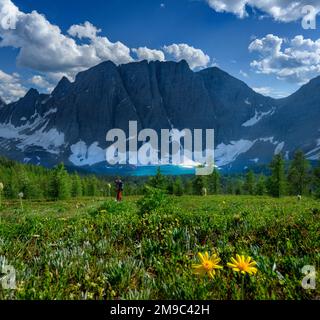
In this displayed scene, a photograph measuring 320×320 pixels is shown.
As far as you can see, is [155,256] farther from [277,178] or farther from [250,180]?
[250,180]

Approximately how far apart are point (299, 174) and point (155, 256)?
271 feet

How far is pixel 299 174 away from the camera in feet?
268

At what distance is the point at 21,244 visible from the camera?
548cm

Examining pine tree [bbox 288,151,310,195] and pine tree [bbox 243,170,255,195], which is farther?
pine tree [bbox 243,170,255,195]

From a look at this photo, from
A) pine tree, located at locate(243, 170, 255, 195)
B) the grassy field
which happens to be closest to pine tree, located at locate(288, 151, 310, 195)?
pine tree, located at locate(243, 170, 255, 195)

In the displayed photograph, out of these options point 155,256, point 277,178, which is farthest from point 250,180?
point 155,256

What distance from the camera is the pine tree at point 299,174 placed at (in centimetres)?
7850

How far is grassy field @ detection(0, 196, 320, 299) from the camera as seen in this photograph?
11.3ft

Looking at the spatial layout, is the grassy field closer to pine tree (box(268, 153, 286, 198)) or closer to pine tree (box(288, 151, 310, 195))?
pine tree (box(268, 153, 286, 198))

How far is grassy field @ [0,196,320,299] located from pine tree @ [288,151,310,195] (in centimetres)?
7654
